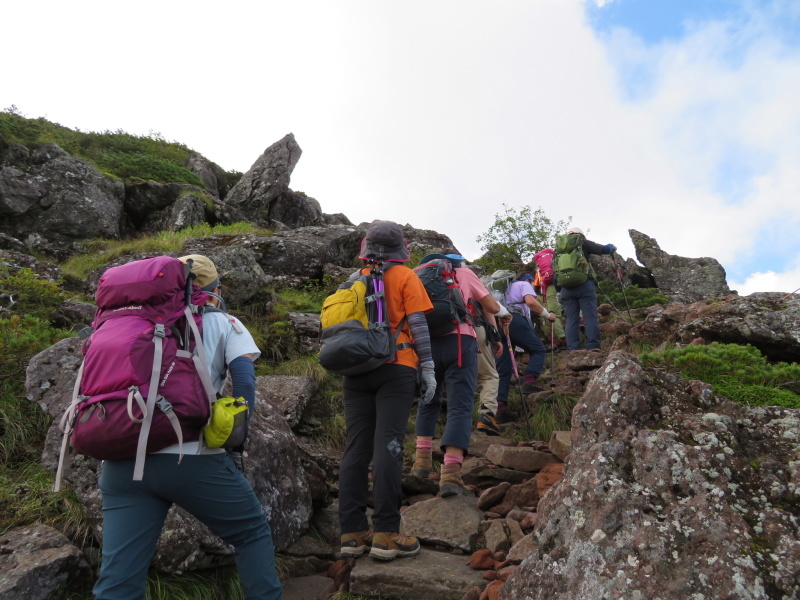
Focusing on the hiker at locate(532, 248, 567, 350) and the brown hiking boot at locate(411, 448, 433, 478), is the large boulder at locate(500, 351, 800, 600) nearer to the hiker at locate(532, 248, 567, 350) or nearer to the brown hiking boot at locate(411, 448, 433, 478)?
the brown hiking boot at locate(411, 448, 433, 478)

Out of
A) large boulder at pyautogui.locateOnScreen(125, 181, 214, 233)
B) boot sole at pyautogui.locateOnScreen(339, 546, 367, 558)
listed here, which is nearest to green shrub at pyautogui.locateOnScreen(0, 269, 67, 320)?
boot sole at pyautogui.locateOnScreen(339, 546, 367, 558)

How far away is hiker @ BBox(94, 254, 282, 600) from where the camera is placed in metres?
2.91

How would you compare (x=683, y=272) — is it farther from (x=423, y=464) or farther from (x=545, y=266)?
(x=423, y=464)

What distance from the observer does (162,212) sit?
17578 millimetres

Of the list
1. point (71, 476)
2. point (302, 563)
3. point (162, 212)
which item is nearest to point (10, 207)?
point (162, 212)

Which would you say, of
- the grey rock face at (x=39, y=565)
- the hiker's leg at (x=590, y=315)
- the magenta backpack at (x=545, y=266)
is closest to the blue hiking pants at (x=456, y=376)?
the grey rock face at (x=39, y=565)

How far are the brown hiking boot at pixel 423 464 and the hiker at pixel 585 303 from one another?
5.47 metres

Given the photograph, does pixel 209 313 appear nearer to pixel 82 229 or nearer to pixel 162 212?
pixel 82 229

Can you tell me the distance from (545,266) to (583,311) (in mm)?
2647

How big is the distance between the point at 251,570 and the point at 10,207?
48.3 feet

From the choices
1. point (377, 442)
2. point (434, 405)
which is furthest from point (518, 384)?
point (377, 442)

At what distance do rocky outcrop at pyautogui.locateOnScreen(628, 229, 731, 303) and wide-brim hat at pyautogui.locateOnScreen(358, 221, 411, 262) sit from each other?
50.7 ft

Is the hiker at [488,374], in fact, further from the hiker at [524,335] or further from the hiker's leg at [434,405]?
the hiker's leg at [434,405]

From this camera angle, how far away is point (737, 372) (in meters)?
4.28
